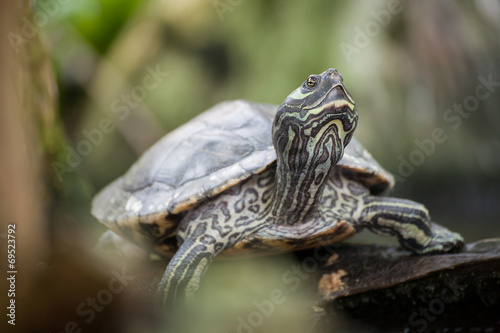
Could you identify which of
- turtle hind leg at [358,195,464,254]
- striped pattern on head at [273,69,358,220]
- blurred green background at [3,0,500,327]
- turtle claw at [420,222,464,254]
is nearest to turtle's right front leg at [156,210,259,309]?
striped pattern on head at [273,69,358,220]

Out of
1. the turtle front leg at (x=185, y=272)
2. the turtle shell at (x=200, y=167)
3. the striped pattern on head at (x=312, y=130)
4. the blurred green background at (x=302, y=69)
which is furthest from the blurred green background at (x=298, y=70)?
the turtle front leg at (x=185, y=272)

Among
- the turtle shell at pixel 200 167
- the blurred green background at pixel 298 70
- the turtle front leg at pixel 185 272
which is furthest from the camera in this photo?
the blurred green background at pixel 298 70

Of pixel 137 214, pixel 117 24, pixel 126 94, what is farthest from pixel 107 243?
pixel 117 24

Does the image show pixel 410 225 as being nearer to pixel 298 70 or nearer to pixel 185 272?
pixel 185 272

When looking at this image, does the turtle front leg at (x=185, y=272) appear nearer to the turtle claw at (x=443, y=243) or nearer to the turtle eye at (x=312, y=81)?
the turtle eye at (x=312, y=81)

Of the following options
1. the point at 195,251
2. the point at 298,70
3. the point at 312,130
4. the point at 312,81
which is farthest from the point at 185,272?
the point at 298,70

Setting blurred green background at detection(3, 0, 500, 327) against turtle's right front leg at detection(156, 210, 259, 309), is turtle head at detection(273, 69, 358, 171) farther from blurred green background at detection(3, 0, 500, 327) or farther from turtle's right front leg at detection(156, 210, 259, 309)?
blurred green background at detection(3, 0, 500, 327)

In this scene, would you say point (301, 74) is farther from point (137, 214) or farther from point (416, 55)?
point (137, 214)
